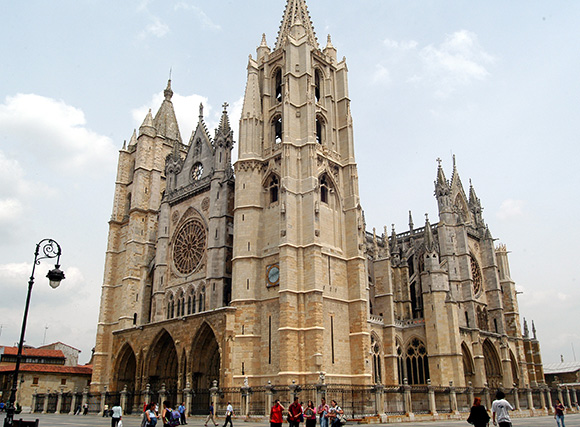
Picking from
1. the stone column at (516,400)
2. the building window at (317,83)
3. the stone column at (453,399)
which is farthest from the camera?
the building window at (317,83)

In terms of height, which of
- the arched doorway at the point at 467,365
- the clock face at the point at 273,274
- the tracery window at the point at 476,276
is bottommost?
the arched doorway at the point at 467,365

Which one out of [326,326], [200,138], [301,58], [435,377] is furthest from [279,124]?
[435,377]

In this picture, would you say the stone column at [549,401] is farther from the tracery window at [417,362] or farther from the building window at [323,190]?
the building window at [323,190]

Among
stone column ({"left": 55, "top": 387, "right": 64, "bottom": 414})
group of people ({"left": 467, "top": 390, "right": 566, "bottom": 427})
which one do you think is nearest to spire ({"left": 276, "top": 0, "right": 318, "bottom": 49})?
stone column ({"left": 55, "top": 387, "right": 64, "bottom": 414})

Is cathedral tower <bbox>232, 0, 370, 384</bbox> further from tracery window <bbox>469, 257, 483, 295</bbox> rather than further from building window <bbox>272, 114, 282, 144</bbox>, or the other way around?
tracery window <bbox>469, 257, 483, 295</bbox>

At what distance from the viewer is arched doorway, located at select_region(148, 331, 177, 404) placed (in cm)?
3350

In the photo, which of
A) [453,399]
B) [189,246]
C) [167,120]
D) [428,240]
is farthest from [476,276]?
[167,120]

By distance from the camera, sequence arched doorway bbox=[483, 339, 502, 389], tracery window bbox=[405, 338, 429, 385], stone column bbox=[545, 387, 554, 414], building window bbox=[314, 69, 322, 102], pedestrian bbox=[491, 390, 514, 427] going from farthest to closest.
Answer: arched doorway bbox=[483, 339, 502, 389] → tracery window bbox=[405, 338, 429, 385] → building window bbox=[314, 69, 322, 102] → stone column bbox=[545, 387, 554, 414] → pedestrian bbox=[491, 390, 514, 427]

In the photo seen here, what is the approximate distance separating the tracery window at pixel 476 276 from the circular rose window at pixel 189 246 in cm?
2293

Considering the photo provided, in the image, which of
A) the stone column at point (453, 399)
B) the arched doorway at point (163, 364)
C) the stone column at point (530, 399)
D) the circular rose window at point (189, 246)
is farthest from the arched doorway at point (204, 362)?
the stone column at point (530, 399)

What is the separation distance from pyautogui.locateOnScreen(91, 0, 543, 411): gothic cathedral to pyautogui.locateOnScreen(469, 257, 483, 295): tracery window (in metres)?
0.19

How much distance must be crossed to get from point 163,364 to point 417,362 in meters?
18.2

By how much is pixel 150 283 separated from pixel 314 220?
1765 cm

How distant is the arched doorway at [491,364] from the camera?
4044 centimetres
